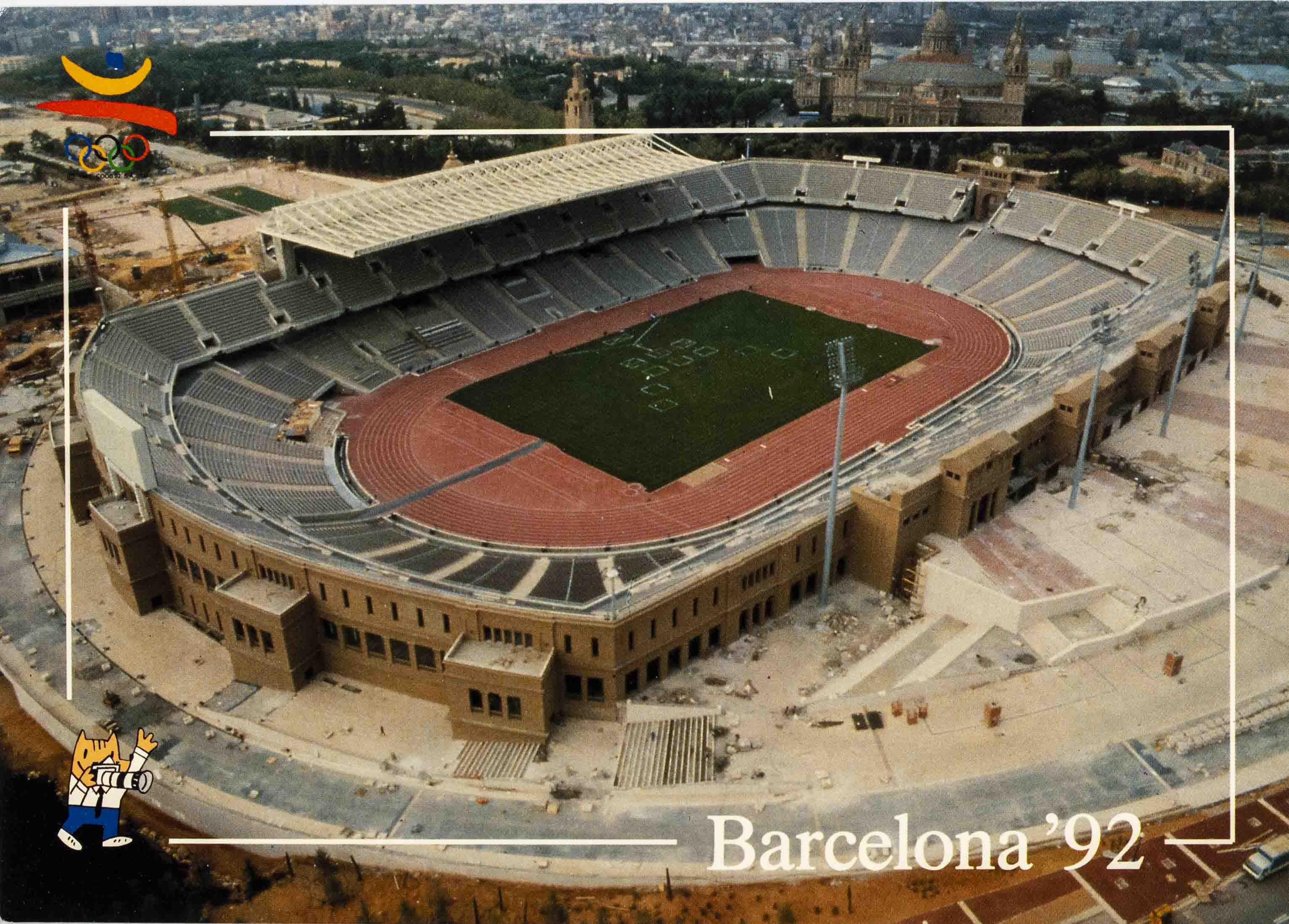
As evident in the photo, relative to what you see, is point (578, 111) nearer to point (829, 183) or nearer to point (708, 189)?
point (708, 189)

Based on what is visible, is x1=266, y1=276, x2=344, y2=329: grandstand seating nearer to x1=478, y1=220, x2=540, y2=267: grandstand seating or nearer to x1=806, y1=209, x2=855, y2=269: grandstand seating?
x1=478, y1=220, x2=540, y2=267: grandstand seating

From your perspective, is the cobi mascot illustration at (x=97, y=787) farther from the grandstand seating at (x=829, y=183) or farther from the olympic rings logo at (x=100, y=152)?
the grandstand seating at (x=829, y=183)

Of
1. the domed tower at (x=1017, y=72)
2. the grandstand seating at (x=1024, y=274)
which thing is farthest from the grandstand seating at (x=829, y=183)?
the domed tower at (x=1017, y=72)

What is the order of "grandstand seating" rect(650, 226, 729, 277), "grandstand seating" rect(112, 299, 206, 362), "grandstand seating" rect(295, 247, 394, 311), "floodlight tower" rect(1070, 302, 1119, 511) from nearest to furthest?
"floodlight tower" rect(1070, 302, 1119, 511) < "grandstand seating" rect(112, 299, 206, 362) < "grandstand seating" rect(295, 247, 394, 311) < "grandstand seating" rect(650, 226, 729, 277)

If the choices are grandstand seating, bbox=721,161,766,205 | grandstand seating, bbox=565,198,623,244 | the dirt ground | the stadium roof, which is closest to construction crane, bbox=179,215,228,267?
the stadium roof

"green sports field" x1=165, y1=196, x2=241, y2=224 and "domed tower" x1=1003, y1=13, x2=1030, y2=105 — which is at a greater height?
"domed tower" x1=1003, y1=13, x2=1030, y2=105

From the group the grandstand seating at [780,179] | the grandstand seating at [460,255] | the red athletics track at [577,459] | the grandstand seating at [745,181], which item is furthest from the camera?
the grandstand seating at [780,179]
